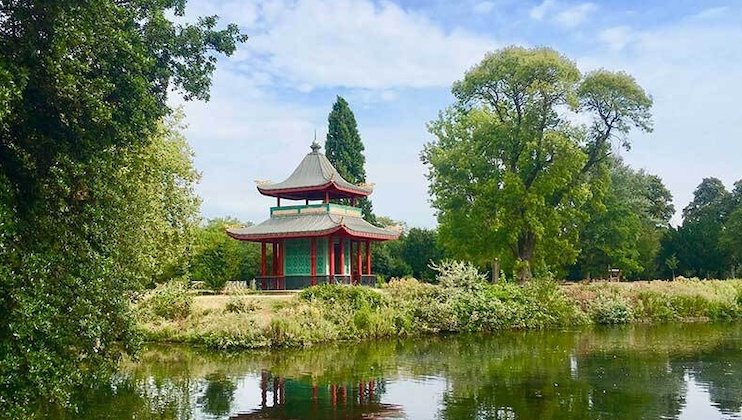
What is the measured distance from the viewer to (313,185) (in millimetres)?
32844

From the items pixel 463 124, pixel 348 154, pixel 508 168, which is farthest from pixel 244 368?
pixel 348 154

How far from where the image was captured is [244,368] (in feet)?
55.4

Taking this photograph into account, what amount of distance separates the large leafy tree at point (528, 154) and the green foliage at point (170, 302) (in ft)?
47.7

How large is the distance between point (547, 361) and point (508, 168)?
57.6 feet

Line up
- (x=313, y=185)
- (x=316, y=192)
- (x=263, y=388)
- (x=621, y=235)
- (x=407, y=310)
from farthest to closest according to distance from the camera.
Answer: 1. (x=621, y=235)
2. (x=316, y=192)
3. (x=313, y=185)
4. (x=407, y=310)
5. (x=263, y=388)

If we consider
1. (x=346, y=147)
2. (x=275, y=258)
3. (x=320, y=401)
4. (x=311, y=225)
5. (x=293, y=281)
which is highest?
(x=346, y=147)

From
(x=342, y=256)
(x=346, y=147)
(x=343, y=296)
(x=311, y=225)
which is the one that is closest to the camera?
(x=343, y=296)

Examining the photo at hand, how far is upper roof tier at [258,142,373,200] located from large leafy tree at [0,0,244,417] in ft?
72.4

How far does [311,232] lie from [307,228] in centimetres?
54

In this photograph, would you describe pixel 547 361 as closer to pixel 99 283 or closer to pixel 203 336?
pixel 203 336

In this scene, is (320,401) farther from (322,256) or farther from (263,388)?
(322,256)

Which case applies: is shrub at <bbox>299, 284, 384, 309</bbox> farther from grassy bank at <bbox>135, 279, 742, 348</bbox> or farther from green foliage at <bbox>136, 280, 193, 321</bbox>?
green foliage at <bbox>136, 280, 193, 321</bbox>

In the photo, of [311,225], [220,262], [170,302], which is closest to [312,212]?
[311,225]

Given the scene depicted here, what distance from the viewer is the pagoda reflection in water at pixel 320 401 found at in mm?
11320
